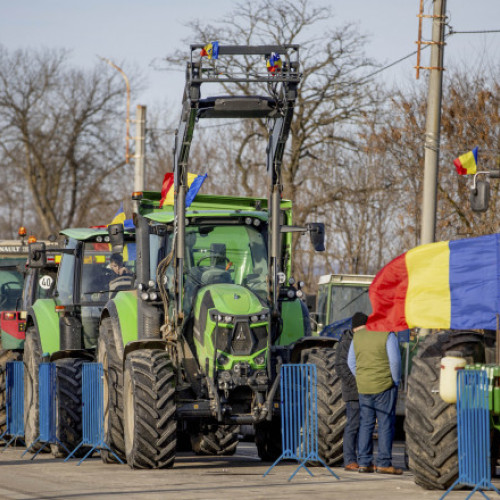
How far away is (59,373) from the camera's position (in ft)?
55.4

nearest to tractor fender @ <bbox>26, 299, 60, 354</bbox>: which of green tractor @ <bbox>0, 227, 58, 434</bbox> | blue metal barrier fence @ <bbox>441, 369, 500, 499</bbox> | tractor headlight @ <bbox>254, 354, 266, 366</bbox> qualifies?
green tractor @ <bbox>0, 227, 58, 434</bbox>

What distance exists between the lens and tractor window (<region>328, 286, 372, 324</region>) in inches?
1040

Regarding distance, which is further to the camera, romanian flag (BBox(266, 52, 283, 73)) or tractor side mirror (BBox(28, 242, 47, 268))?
tractor side mirror (BBox(28, 242, 47, 268))

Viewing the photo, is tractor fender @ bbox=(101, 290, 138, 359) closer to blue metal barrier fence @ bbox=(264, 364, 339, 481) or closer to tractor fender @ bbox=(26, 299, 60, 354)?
blue metal barrier fence @ bbox=(264, 364, 339, 481)

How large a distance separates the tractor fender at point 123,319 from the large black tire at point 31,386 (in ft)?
9.02

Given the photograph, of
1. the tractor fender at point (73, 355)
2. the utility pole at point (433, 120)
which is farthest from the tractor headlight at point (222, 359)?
the utility pole at point (433, 120)

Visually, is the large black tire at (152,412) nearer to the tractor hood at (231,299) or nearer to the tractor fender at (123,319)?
the tractor hood at (231,299)

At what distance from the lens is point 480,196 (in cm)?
1692

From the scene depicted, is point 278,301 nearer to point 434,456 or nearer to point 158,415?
point 158,415

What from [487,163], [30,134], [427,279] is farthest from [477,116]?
[30,134]

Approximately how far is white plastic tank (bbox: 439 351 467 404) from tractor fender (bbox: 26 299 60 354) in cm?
783

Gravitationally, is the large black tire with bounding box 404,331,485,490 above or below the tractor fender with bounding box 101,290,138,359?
below

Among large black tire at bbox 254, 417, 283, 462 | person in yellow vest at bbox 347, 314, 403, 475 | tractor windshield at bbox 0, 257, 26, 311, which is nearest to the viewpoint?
person in yellow vest at bbox 347, 314, 403, 475

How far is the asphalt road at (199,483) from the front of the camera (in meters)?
11.9
